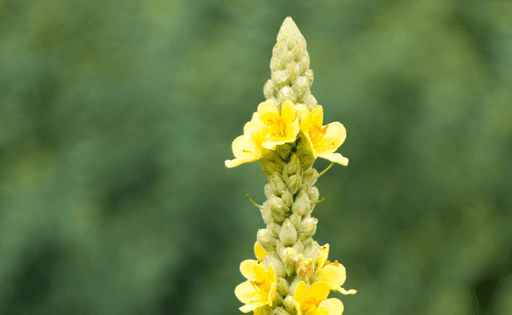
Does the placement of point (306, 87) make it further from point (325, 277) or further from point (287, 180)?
point (325, 277)

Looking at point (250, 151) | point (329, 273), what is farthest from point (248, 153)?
point (329, 273)

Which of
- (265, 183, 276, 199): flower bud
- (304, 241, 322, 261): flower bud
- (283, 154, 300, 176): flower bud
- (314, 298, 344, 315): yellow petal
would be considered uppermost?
(283, 154, 300, 176): flower bud

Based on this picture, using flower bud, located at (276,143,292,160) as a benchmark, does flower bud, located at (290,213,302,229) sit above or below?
below

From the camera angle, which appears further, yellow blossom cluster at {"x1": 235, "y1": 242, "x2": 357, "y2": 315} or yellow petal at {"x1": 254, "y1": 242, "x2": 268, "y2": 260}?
yellow petal at {"x1": 254, "y1": 242, "x2": 268, "y2": 260}

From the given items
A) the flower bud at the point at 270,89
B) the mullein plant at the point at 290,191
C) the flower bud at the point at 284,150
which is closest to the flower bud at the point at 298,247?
the mullein plant at the point at 290,191

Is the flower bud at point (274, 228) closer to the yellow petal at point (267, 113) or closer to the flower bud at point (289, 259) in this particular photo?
the flower bud at point (289, 259)

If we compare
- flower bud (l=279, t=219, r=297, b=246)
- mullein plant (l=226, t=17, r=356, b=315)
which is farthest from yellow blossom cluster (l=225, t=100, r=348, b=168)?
flower bud (l=279, t=219, r=297, b=246)

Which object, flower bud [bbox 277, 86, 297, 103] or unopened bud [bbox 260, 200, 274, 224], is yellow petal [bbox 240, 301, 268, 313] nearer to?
unopened bud [bbox 260, 200, 274, 224]
